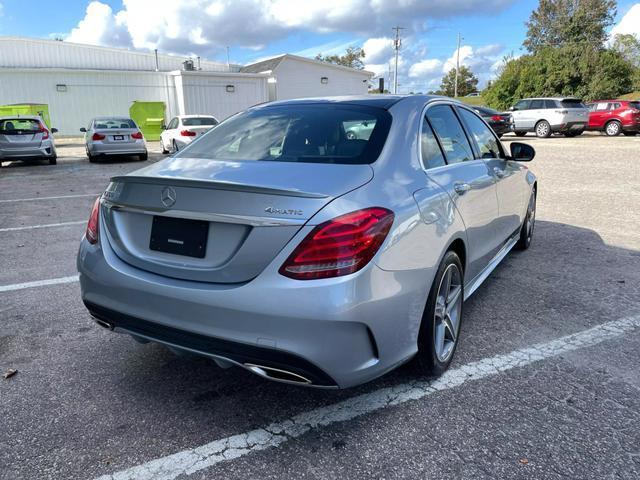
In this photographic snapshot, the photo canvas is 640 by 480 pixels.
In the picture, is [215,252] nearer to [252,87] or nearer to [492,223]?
[492,223]

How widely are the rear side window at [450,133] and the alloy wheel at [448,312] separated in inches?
31.0

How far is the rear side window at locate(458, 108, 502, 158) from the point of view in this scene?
392cm

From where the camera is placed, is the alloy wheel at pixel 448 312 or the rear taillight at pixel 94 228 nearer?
the rear taillight at pixel 94 228

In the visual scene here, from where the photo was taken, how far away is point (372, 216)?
2148 mm

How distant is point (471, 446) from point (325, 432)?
679mm

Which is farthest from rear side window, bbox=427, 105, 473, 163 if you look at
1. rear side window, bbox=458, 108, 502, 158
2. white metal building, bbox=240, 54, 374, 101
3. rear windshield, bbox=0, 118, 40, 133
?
white metal building, bbox=240, 54, 374, 101

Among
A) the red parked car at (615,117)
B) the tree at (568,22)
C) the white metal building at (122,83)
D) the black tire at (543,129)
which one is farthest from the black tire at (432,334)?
the tree at (568,22)

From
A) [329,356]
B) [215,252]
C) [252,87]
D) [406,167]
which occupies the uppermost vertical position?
[252,87]

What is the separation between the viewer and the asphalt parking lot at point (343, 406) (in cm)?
216

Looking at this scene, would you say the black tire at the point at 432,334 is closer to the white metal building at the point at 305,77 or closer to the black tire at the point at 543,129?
the black tire at the point at 543,129

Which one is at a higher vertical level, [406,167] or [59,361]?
[406,167]

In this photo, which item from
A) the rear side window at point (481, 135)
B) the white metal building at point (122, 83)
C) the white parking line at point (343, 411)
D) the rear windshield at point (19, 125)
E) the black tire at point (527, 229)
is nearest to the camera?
the white parking line at point (343, 411)

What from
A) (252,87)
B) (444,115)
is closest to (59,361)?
(444,115)

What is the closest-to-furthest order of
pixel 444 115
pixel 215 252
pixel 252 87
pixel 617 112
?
pixel 215 252 < pixel 444 115 < pixel 617 112 < pixel 252 87
